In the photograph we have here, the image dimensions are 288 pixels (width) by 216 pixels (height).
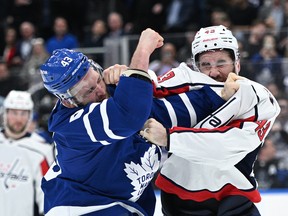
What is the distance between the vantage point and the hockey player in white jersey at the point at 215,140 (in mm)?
2633

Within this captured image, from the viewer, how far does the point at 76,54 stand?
8.75 feet

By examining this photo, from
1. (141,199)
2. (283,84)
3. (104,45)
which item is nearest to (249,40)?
(283,84)

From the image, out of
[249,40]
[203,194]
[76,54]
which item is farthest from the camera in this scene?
[249,40]

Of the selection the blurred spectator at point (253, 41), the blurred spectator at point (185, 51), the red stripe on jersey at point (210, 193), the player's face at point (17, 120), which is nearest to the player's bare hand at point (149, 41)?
the red stripe on jersey at point (210, 193)

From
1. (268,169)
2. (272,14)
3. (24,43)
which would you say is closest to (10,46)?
(24,43)

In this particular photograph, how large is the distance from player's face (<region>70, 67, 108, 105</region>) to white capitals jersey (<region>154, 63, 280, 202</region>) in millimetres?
264

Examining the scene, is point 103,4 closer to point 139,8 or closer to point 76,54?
point 139,8

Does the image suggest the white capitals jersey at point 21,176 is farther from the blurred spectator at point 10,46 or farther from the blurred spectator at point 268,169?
the blurred spectator at point 10,46

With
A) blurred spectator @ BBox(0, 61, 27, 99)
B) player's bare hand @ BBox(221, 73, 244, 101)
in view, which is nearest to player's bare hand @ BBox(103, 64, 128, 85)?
player's bare hand @ BBox(221, 73, 244, 101)

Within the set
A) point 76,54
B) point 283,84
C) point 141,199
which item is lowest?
point 283,84

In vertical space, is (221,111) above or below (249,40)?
above

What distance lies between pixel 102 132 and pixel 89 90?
0.62 feet

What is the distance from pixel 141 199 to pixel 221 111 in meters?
0.55

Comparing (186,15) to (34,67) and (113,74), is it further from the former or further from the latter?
(113,74)
